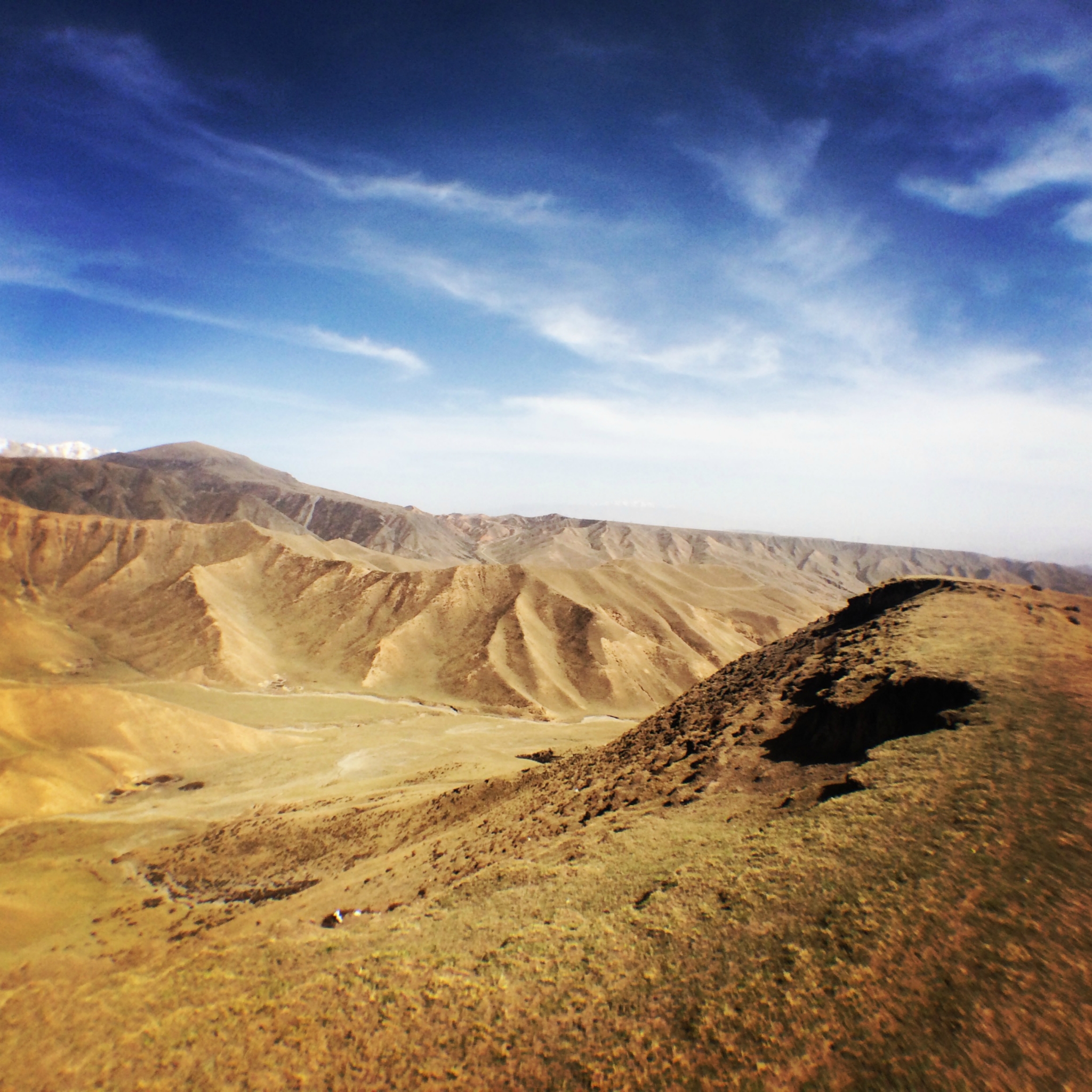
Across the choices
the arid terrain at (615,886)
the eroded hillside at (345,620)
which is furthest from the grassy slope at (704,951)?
the eroded hillside at (345,620)

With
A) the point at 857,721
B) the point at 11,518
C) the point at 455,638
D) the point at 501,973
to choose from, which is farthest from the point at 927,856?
the point at 11,518

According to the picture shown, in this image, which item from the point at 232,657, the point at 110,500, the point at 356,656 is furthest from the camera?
the point at 110,500

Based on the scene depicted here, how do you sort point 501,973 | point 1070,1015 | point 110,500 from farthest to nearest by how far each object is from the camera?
point 110,500
point 501,973
point 1070,1015

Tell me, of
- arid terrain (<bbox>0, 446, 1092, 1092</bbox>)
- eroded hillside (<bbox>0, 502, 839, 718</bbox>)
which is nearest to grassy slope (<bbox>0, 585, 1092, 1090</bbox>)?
arid terrain (<bbox>0, 446, 1092, 1092</bbox>)

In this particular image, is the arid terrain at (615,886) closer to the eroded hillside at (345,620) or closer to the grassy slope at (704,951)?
the grassy slope at (704,951)

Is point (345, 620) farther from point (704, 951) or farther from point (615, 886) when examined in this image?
point (704, 951)

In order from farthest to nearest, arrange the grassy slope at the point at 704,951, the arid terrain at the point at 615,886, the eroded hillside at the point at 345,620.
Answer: the eroded hillside at the point at 345,620, the arid terrain at the point at 615,886, the grassy slope at the point at 704,951

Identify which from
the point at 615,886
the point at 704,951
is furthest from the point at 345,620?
the point at 704,951

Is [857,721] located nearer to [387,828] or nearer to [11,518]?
[387,828]
